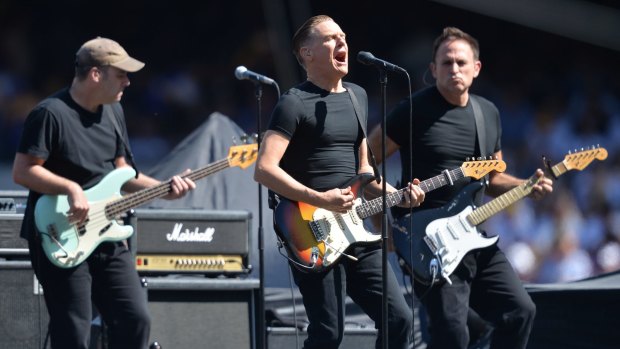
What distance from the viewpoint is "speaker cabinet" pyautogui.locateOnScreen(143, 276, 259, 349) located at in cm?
647

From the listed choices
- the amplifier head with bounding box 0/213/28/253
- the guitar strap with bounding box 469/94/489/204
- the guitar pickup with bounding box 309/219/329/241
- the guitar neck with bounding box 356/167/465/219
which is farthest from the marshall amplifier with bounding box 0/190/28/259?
the guitar strap with bounding box 469/94/489/204

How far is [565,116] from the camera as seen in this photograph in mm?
9547

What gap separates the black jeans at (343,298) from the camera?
189 inches

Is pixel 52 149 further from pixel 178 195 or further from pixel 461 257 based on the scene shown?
pixel 461 257

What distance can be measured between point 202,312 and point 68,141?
1.78 meters

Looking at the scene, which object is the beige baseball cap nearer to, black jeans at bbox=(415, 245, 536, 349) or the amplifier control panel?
the amplifier control panel

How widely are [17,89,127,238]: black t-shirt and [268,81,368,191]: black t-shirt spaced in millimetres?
953

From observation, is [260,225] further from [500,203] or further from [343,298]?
[500,203]

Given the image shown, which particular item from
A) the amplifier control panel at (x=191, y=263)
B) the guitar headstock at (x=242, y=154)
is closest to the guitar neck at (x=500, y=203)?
the guitar headstock at (x=242, y=154)

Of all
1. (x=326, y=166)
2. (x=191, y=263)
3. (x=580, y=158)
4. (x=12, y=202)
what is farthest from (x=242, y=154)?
(x=580, y=158)

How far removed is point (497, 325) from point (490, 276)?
0.85 feet

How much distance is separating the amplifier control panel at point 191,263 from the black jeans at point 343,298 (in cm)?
166

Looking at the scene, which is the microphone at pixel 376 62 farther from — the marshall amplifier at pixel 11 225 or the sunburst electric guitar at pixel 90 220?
the marshall amplifier at pixel 11 225

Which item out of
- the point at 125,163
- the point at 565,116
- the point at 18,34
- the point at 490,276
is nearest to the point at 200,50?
the point at 18,34
